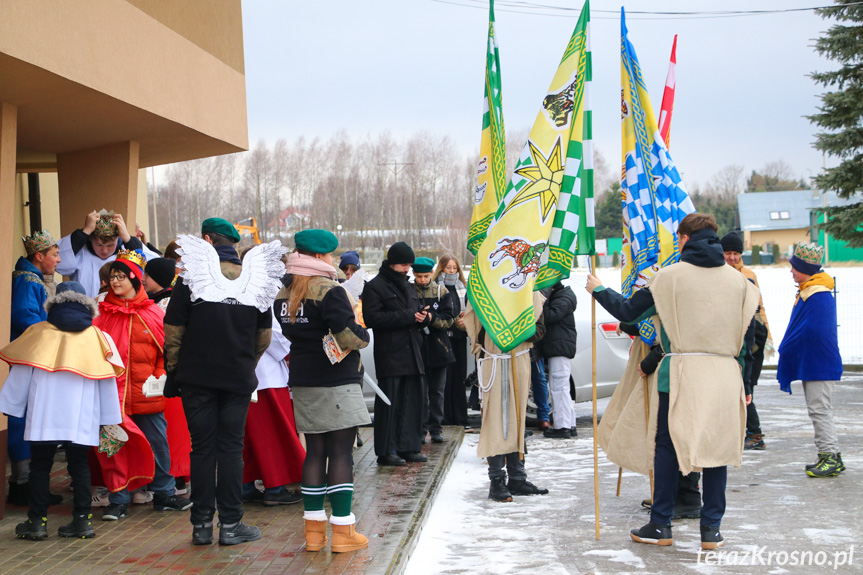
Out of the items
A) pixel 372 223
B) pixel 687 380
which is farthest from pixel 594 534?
pixel 372 223

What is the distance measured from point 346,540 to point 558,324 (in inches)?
196

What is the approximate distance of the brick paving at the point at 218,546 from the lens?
5.02 m

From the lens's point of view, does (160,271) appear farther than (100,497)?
Yes

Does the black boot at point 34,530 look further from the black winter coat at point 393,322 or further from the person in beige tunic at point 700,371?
the person in beige tunic at point 700,371

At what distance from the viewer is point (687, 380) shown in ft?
18.0

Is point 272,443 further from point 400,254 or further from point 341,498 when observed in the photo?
point 400,254

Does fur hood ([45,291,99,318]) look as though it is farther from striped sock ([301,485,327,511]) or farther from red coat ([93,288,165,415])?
striped sock ([301,485,327,511])

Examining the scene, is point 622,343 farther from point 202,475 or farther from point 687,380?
point 202,475

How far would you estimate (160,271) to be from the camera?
265 inches

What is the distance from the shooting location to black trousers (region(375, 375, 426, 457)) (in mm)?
8109

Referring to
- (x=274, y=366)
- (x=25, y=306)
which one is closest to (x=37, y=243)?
(x=25, y=306)

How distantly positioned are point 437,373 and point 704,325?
4.20 meters

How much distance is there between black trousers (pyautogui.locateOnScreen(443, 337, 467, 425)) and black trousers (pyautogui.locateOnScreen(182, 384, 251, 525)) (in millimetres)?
4548

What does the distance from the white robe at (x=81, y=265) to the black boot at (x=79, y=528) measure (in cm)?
265
